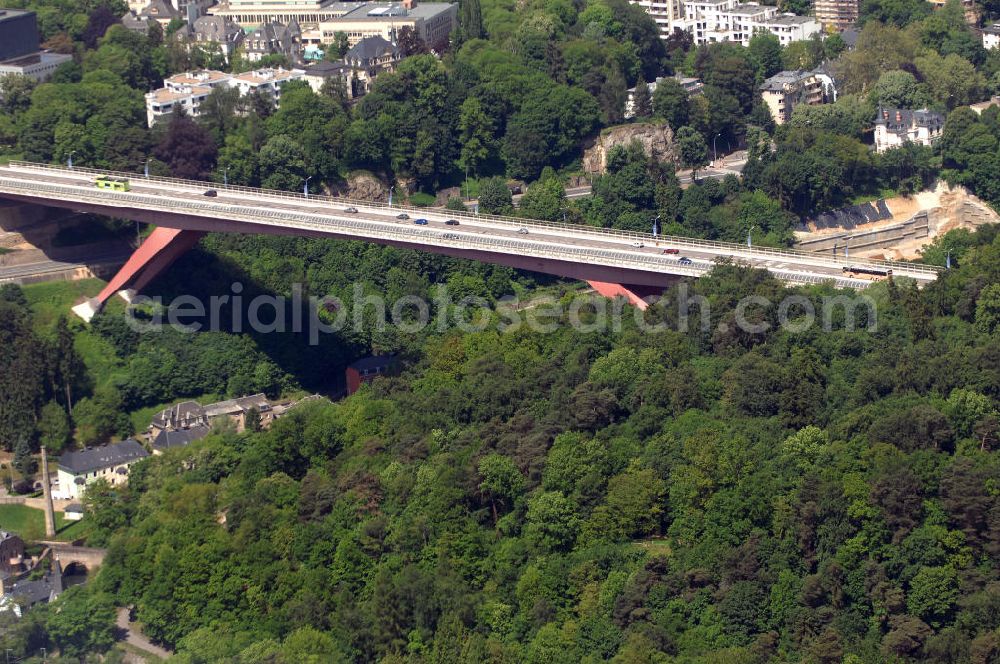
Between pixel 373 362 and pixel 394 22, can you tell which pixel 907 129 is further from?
pixel 373 362

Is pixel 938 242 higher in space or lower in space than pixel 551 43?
lower

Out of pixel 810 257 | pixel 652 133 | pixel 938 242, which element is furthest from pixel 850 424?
pixel 652 133

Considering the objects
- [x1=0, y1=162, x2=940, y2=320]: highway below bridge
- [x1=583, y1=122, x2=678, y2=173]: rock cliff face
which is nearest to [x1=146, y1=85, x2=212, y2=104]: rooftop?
[x1=0, y1=162, x2=940, y2=320]: highway below bridge

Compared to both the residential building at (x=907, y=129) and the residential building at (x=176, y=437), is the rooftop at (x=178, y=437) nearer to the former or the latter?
the residential building at (x=176, y=437)

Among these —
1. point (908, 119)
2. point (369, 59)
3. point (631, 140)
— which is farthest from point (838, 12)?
point (369, 59)

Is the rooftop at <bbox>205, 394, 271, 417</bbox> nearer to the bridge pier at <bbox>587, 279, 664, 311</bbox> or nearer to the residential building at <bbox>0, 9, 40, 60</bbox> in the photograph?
the bridge pier at <bbox>587, 279, 664, 311</bbox>

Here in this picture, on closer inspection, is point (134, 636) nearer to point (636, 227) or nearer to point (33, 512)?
point (33, 512)
